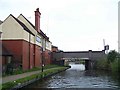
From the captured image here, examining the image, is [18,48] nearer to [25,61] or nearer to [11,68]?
[25,61]

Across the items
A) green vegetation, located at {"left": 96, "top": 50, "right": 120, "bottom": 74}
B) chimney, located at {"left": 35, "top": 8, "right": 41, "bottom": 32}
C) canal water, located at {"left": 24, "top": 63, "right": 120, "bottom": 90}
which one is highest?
chimney, located at {"left": 35, "top": 8, "right": 41, "bottom": 32}

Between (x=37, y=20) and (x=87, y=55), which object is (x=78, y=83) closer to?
(x=37, y=20)

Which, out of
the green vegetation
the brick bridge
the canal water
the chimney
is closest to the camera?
the canal water

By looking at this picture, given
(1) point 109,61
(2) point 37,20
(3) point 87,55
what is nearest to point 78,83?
(2) point 37,20

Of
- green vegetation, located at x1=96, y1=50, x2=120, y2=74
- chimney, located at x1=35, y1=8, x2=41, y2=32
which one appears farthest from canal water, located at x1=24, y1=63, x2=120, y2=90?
green vegetation, located at x1=96, y1=50, x2=120, y2=74

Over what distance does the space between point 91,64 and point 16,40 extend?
152 feet

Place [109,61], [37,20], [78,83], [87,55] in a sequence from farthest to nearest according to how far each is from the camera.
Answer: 1. [87,55]
2. [109,61]
3. [37,20]
4. [78,83]

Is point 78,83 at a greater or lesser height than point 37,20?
lesser

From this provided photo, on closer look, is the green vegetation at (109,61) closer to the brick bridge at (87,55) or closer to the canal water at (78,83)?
the brick bridge at (87,55)

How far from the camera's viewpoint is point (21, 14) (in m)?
62.4

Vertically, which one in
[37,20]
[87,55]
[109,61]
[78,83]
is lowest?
[78,83]

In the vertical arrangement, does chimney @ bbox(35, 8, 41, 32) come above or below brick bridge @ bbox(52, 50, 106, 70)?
above

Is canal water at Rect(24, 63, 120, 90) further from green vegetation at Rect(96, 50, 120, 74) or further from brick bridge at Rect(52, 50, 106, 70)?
brick bridge at Rect(52, 50, 106, 70)

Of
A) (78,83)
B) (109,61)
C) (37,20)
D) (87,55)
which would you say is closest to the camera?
(78,83)
